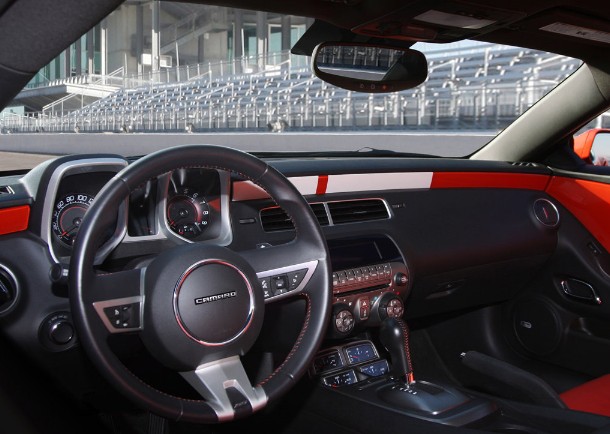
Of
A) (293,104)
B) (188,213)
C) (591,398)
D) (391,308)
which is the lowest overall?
(591,398)

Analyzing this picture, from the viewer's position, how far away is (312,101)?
36.8 ft

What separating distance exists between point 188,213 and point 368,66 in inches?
39.8

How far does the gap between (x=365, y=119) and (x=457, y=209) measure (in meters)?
7.16

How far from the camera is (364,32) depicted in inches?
101

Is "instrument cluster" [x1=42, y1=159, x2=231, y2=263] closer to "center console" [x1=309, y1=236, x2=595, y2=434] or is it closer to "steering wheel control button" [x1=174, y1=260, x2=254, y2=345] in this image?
"steering wheel control button" [x1=174, y1=260, x2=254, y2=345]

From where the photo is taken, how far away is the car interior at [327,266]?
1.59 m

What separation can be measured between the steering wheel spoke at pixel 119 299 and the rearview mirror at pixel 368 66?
1.30 meters

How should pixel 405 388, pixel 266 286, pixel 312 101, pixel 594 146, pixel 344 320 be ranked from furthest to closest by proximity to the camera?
pixel 312 101, pixel 594 146, pixel 344 320, pixel 405 388, pixel 266 286

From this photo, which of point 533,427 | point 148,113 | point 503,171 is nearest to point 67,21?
point 533,427

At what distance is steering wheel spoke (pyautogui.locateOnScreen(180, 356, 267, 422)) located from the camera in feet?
5.30

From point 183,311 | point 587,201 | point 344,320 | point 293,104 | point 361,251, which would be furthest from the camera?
point 293,104

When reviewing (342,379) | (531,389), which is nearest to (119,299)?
(342,379)

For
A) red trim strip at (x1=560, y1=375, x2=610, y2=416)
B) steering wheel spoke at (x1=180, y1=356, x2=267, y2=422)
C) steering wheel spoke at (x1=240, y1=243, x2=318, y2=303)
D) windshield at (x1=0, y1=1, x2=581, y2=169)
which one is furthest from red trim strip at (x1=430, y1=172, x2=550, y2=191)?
windshield at (x1=0, y1=1, x2=581, y2=169)

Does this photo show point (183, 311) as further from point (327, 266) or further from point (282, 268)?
point (327, 266)
